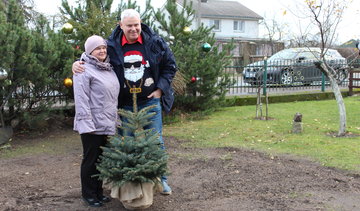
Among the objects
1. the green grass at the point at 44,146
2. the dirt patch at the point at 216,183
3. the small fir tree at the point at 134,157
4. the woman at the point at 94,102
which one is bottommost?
the dirt patch at the point at 216,183

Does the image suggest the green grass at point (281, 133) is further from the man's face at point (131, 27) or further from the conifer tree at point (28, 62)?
the man's face at point (131, 27)

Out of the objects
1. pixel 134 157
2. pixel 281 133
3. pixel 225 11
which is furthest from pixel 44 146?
pixel 225 11

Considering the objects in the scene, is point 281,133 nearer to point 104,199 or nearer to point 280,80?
point 104,199

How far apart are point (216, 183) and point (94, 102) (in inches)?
71.5

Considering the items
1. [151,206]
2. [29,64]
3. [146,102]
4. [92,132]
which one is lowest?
[151,206]

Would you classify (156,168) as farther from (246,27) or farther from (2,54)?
(246,27)

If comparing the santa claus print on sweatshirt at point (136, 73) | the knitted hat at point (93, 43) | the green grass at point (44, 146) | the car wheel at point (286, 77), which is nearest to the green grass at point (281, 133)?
the green grass at point (44, 146)

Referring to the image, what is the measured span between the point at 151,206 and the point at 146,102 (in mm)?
1054

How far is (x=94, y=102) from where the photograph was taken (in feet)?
12.7

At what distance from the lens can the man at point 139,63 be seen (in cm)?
391

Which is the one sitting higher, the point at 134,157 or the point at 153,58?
the point at 153,58

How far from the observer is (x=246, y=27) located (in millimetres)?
48344

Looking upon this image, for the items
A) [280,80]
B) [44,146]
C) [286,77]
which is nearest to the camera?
[44,146]

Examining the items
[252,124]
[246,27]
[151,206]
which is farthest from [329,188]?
[246,27]
